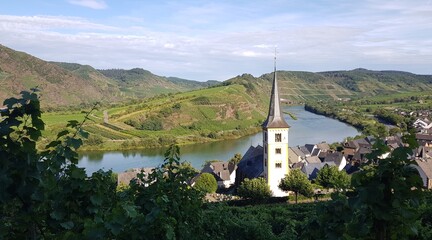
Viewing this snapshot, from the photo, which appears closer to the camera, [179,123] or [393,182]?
[393,182]

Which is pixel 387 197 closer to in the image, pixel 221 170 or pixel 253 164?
pixel 253 164

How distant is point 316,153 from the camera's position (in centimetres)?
4884

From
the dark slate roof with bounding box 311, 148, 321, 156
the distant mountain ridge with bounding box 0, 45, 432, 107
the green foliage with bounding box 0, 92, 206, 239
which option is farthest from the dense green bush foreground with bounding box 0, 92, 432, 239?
the distant mountain ridge with bounding box 0, 45, 432, 107

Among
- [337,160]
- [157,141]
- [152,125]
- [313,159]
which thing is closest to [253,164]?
[337,160]

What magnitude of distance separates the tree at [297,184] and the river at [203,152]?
20.4 metres

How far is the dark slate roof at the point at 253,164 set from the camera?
103 ft

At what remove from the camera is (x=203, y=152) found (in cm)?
5972

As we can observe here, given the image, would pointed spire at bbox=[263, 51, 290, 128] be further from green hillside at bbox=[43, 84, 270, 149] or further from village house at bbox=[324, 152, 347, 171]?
green hillside at bbox=[43, 84, 270, 149]

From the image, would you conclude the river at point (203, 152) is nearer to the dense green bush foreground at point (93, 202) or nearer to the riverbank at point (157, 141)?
the riverbank at point (157, 141)

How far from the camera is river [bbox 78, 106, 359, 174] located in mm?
50844

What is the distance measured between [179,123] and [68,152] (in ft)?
271

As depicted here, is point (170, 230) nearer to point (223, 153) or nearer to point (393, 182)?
point (393, 182)

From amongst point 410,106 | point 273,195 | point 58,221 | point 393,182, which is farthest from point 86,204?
point 410,106

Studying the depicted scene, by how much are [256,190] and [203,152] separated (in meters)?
33.0
